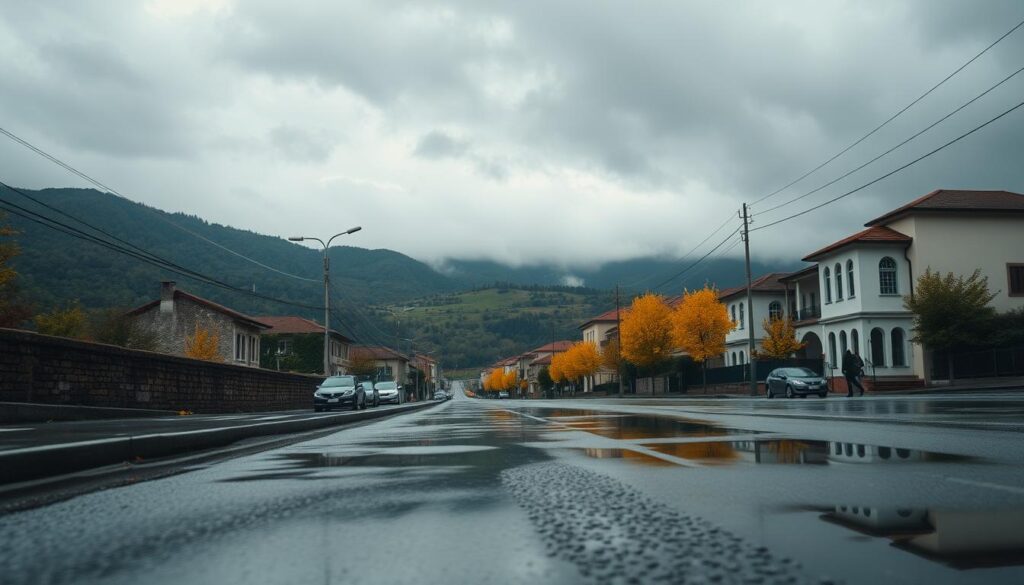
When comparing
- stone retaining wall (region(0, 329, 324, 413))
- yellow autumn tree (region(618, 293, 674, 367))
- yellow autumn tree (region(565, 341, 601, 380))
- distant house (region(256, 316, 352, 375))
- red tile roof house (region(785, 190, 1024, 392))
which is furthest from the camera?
yellow autumn tree (region(565, 341, 601, 380))

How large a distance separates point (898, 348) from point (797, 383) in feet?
56.9

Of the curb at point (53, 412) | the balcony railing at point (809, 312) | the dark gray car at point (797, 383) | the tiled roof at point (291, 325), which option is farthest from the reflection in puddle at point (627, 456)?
the tiled roof at point (291, 325)

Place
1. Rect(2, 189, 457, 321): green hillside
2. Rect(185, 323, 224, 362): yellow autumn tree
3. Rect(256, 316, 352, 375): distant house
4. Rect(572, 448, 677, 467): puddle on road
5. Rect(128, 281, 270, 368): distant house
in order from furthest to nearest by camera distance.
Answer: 1. Rect(256, 316, 352, 375): distant house
2. Rect(128, 281, 270, 368): distant house
3. Rect(2, 189, 457, 321): green hillside
4. Rect(185, 323, 224, 362): yellow autumn tree
5. Rect(572, 448, 677, 467): puddle on road

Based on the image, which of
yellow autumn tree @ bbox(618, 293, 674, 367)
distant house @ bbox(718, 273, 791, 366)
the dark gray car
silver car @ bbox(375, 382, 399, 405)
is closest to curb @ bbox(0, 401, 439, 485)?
the dark gray car

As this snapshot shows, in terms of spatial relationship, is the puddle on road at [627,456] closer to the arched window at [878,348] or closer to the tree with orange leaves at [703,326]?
the arched window at [878,348]

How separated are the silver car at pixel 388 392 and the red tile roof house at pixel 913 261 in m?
30.6

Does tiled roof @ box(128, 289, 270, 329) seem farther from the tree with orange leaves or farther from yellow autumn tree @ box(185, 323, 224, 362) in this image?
the tree with orange leaves

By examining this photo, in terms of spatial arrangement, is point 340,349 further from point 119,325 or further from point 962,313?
point 962,313

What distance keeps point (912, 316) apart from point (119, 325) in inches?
2277

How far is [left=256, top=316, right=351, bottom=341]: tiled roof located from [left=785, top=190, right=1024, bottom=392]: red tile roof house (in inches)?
2160

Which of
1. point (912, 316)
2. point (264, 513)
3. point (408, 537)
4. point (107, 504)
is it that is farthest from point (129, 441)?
point (912, 316)

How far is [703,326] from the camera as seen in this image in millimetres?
66312

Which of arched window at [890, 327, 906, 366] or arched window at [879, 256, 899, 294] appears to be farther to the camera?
arched window at [879, 256, 899, 294]

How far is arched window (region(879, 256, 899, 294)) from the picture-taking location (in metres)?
52.4
